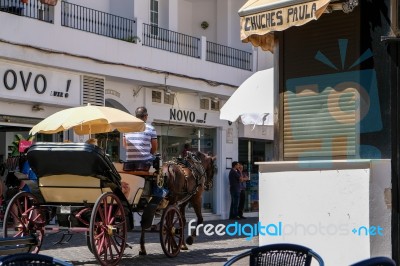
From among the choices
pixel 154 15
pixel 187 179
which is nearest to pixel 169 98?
pixel 154 15

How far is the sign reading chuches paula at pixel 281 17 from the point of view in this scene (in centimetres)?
784

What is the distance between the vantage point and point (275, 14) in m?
8.27

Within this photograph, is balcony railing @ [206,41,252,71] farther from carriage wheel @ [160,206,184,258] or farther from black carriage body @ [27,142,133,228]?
black carriage body @ [27,142,133,228]

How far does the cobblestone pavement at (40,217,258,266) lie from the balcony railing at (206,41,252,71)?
8517 millimetres

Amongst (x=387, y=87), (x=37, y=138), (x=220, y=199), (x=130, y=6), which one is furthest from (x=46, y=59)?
(x=387, y=87)

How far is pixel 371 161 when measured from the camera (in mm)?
7973

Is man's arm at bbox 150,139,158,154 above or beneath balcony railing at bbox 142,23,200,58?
beneath

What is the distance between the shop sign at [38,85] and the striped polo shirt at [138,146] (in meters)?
5.71

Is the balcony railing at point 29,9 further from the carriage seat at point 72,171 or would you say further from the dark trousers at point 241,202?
the dark trousers at point 241,202

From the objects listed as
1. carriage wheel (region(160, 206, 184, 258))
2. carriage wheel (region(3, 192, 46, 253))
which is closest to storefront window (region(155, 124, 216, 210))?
carriage wheel (region(160, 206, 184, 258))

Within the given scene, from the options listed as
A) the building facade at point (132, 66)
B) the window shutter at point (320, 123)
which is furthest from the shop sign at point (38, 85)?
the window shutter at point (320, 123)

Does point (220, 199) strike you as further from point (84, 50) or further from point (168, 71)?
point (84, 50)

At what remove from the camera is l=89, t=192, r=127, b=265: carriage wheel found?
11017 mm

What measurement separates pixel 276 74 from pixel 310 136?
2.96ft
